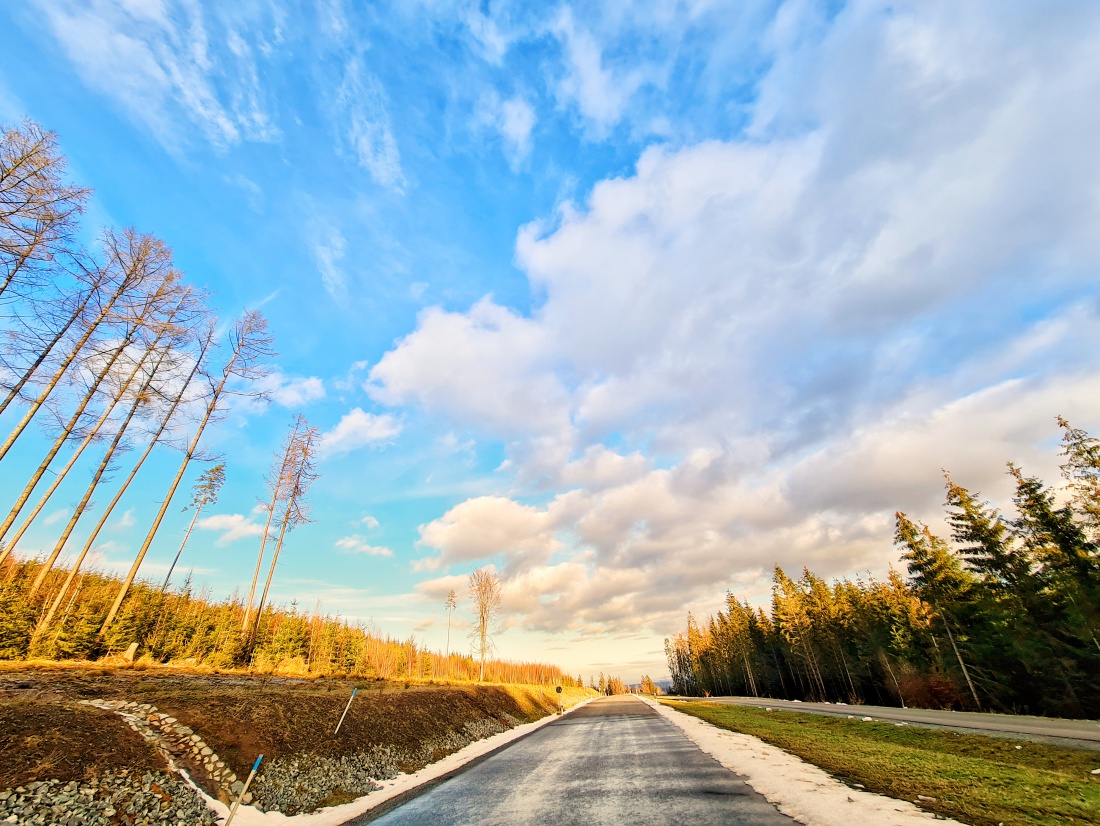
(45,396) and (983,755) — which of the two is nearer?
(983,755)

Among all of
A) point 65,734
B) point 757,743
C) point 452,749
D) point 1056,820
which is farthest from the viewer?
point 452,749

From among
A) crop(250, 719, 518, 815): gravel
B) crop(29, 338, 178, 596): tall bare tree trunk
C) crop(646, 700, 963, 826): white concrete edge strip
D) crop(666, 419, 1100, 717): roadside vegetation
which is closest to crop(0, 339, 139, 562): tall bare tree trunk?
crop(29, 338, 178, 596): tall bare tree trunk

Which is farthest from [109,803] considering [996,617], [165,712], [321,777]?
[996,617]

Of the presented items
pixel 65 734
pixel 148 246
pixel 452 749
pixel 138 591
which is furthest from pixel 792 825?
pixel 138 591

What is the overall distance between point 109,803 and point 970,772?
1738cm

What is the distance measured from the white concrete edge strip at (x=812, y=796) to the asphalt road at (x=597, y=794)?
38 centimetres

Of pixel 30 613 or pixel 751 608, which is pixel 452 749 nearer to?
pixel 30 613

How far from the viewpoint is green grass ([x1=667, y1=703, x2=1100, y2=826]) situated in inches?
269

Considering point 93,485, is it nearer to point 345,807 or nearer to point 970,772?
point 345,807

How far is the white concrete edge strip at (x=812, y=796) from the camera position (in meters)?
6.70

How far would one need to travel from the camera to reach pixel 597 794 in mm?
9727

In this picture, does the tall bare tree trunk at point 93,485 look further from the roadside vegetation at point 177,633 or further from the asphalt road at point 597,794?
the asphalt road at point 597,794

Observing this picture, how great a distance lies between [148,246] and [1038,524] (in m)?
53.5

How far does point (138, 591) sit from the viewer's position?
93.7 ft
